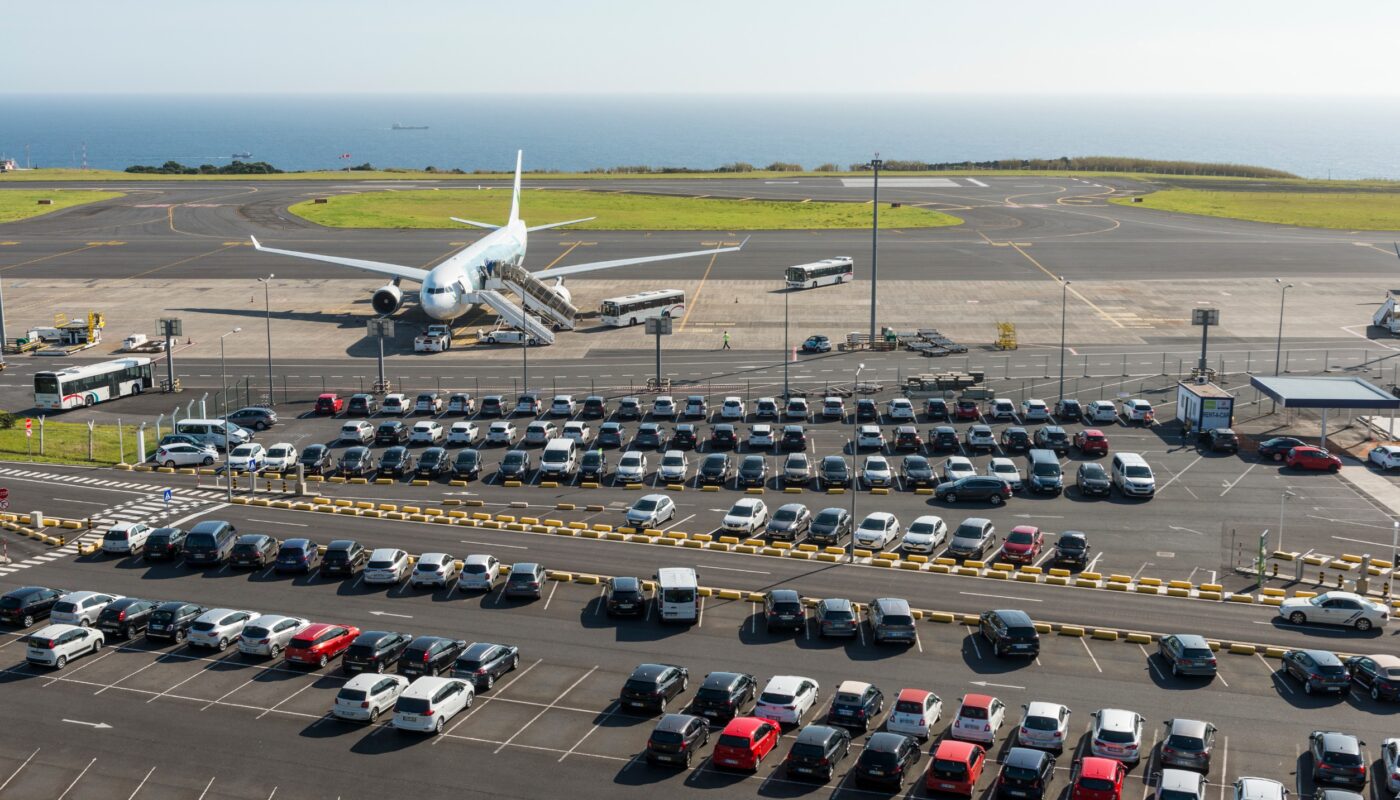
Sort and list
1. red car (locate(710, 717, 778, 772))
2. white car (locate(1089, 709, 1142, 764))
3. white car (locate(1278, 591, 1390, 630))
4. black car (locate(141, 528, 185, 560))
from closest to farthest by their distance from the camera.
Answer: red car (locate(710, 717, 778, 772)) < white car (locate(1089, 709, 1142, 764)) < white car (locate(1278, 591, 1390, 630)) < black car (locate(141, 528, 185, 560))

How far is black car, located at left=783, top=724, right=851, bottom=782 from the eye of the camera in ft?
125

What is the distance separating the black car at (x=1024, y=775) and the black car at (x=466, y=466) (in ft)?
143

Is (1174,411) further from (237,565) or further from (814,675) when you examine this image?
(237,565)

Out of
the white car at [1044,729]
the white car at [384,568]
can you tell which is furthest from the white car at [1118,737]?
the white car at [384,568]

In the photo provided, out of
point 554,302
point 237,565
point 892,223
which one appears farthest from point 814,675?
point 892,223

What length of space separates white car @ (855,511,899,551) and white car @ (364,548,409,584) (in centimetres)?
2106

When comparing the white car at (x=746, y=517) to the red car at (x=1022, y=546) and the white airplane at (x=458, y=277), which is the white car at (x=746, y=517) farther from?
the white airplane at (x=458, y=277)

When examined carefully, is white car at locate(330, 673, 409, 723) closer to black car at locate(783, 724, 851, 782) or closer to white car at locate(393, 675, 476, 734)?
white car at locate(393, 675, 476, 734)

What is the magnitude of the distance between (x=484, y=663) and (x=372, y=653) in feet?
13.6

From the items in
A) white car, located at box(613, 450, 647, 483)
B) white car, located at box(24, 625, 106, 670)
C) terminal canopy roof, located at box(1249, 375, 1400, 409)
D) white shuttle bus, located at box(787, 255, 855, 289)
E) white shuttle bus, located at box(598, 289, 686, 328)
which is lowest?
white car, located at box(24, 625, 106, 670)

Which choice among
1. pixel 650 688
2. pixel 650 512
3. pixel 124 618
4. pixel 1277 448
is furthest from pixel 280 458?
pixel 1277 448

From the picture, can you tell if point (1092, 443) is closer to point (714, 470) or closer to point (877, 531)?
point (877, 531)

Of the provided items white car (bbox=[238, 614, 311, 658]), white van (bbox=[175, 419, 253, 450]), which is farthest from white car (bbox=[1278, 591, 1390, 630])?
white van (bbox=[175, 419, 253, 450])

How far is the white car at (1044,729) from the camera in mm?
39719
